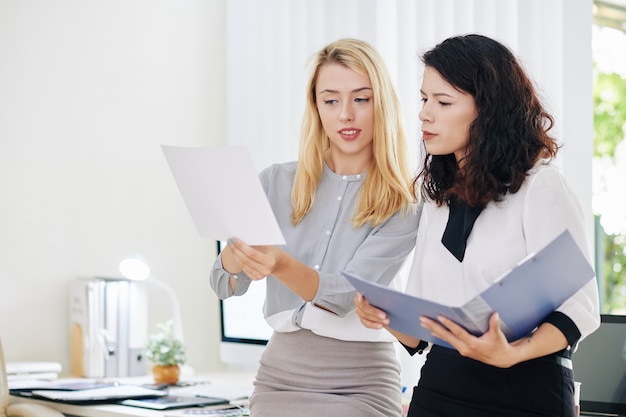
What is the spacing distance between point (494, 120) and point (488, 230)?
0.21 meters

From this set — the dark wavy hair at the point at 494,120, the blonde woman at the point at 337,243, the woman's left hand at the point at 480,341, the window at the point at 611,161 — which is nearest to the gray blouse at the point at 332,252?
the blonde woman at the point at 337,243

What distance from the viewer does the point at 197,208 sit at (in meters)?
1.96

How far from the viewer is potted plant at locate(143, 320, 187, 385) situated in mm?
3131

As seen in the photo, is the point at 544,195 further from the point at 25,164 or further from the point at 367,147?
the point at 25,164

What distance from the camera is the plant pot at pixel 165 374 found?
313 centimetres

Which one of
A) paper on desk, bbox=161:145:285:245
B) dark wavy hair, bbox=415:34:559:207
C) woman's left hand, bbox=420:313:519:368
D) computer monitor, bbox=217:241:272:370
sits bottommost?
computer monitor, bbox=217:241:272:370

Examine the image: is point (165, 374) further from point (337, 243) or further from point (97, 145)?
point (337, 243)

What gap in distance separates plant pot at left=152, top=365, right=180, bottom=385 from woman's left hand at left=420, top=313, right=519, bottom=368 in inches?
68.0

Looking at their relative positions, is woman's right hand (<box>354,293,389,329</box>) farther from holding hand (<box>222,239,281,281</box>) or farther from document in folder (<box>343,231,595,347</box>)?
holding hand (<box>222,239,281,281</box>)

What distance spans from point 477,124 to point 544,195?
0.20 metres

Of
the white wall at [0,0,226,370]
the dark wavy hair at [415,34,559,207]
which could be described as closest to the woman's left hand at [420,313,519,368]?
the dark wavy hair at [415,34,559,207]

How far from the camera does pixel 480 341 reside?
155 centimetres

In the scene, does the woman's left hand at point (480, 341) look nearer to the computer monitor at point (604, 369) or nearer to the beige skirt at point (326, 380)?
the beige skirt at point (326, 380)

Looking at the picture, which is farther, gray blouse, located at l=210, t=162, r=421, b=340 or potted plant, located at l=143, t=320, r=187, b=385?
potted plant, located at l=143, t=320, r=187, b=385
